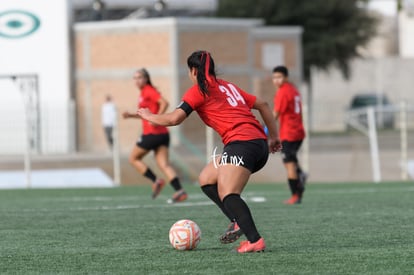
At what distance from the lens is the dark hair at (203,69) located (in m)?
9.29

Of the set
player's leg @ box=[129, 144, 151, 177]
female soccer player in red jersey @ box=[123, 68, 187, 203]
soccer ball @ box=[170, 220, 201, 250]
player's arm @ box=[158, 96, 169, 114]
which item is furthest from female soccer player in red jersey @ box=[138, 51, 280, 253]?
player's leg @ box=[129, 144, 151, 177]

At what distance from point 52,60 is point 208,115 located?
29.7 metres

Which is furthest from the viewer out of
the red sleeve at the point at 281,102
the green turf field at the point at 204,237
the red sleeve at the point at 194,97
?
the red sleeve at the point at 281,102

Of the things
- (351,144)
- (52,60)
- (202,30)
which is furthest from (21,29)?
(351,144)

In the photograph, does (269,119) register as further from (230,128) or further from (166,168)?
(166,168)

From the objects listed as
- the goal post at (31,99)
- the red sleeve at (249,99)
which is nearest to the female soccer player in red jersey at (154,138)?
the red sleeve at (249,99)

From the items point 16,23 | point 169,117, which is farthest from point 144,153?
point 16,23

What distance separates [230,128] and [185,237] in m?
1.03

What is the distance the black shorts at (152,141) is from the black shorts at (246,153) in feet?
23.9

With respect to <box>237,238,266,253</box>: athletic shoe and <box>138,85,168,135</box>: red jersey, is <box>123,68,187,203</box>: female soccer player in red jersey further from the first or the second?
<box>237,238,266,253</box>: athletic shoe

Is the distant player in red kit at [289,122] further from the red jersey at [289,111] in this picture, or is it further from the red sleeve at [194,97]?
the red sleeve at [194,97]

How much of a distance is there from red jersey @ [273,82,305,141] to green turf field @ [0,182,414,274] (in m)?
1.06

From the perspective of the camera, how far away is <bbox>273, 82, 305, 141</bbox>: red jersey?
15.7 meters

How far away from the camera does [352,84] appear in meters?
74.4
